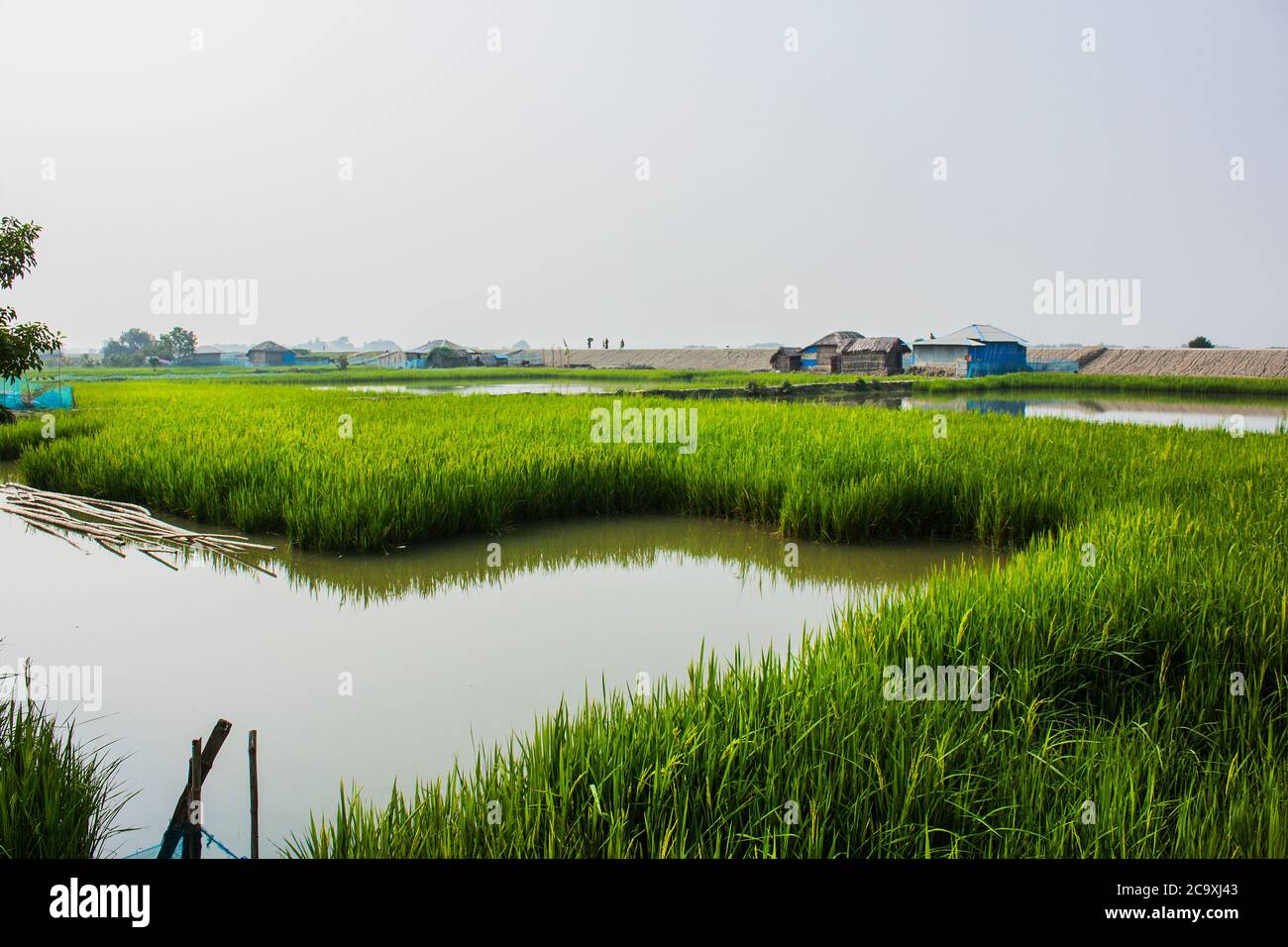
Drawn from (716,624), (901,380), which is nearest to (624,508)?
(716,624)

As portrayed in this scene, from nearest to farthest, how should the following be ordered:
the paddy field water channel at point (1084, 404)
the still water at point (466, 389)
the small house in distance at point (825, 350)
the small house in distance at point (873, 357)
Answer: the paddy field water channel at point (1084, 404)
the still water at point (466, 389)
the small house in distance at point (873, 357)
the small house in distance at point (825, 350)

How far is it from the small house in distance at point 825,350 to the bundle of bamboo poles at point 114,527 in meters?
35.7

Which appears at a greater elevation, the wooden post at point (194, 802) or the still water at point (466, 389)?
the still water at point (466, 389)

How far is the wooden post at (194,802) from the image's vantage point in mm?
2100

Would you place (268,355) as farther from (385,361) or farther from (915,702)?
(915,702)

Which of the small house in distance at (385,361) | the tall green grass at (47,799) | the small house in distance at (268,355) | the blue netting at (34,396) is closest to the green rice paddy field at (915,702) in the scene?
the tall green grass at (47,799)

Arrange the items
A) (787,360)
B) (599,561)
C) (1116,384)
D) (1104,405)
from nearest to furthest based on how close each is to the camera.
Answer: (599,561)
(1104,405)
(1116,384)
(787,360)

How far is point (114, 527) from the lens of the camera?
7102 millimetres

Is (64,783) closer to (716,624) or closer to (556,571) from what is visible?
(716,624)

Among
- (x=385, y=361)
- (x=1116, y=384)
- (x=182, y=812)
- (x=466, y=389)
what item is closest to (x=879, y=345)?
(x=1116, y=384)

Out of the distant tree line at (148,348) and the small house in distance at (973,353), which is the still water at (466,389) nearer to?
the small house in distance at (973,353)

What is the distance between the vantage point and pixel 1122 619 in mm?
3793

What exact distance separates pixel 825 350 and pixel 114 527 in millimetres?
37692
